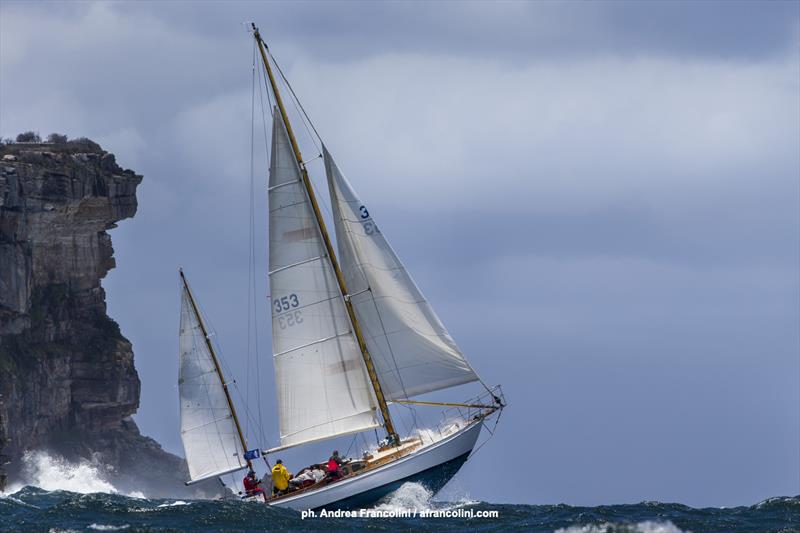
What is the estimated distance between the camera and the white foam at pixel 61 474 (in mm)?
78625

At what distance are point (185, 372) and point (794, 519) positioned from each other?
27014 mm

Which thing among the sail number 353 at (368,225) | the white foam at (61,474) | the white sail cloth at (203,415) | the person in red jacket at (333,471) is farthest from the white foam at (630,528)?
the white foam at (61,474)

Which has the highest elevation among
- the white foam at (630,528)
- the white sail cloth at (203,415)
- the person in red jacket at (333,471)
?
the white sail cloth at (203,415)

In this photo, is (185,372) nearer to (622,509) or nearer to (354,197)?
(354,197)

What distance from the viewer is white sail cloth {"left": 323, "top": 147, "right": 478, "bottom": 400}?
45.7 m

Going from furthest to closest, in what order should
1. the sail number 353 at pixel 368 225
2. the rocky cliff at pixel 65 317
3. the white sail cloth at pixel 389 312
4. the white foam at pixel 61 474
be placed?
the white foam at pixel 61 474, the rocky cliff at pixel 65 317, the sail number 353 at pixel 368 225, the white sail cloth at pixel 389 312

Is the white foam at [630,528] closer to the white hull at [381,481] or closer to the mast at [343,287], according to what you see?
the white hull at [381,481]

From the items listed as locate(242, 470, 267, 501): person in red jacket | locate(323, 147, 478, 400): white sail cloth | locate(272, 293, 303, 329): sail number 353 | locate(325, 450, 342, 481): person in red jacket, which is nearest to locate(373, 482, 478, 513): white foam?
locate(325, 450, 342, 481): person in red jacket

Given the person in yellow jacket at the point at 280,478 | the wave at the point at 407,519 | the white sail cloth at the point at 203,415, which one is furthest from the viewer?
the white sail cloth at the point at 203,415

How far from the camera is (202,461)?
54.6 meters

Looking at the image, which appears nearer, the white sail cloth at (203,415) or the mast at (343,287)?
the mast at (343,287)

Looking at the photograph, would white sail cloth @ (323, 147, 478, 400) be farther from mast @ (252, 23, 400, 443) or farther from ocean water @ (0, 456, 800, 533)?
ocean water @ (0, 456, 800, 533)

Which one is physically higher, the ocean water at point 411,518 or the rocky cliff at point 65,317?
the rocky cliff at point 65,317

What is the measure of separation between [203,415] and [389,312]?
491 inches
